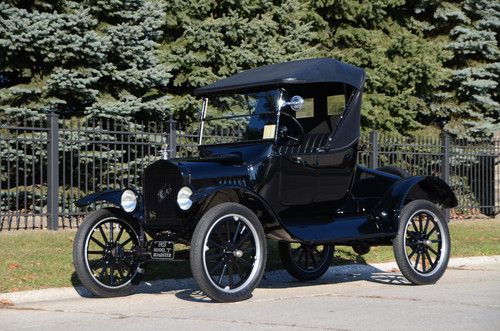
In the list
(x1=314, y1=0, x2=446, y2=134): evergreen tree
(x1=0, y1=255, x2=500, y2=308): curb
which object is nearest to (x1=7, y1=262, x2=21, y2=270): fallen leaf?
(x1=0, y1=255, x2=500, y2=308): curb

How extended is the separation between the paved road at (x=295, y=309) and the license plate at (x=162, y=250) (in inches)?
18.6

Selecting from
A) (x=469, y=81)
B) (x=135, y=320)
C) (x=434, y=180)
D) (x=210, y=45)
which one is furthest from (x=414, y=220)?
(x=469, y=81)

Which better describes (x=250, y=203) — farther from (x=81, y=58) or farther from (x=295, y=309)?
(x=81, y=58)

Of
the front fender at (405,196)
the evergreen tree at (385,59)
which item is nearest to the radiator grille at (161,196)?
the front fender at (405,196)

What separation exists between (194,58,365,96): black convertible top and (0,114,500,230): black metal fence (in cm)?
87

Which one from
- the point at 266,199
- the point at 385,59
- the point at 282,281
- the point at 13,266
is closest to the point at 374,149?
the point at 385,59

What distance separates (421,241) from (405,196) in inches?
25.3

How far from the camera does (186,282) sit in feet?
36.0

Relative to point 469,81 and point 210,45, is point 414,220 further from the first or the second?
point 469,81

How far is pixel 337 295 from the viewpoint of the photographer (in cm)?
987

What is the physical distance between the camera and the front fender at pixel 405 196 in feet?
34.8

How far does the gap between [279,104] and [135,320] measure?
323cm

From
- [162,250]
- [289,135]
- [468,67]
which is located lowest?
[162,250]

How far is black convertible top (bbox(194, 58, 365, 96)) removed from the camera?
10.2 metres
